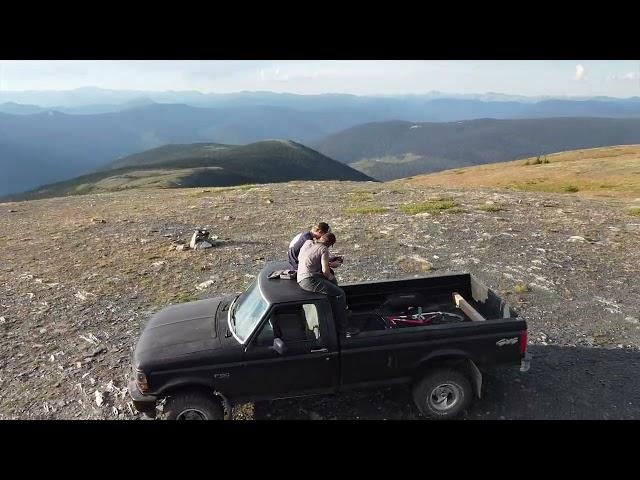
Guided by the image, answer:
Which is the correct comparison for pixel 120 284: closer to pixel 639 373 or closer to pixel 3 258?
pixel 3 258

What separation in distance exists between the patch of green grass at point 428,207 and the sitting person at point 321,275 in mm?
14458

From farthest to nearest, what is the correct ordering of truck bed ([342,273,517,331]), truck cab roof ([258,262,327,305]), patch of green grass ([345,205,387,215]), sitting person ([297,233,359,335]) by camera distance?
patch of green grass ([345,205,387,215]) → truck bed ([342,273,517,331]) → sitting person ([297,233,359,335]) → truck cab roof ([258,262,327,305])

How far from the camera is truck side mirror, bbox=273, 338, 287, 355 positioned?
735 cm

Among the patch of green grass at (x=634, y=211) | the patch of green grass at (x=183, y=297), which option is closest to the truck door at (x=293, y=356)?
the patch of green grass at (x=183, y=297)

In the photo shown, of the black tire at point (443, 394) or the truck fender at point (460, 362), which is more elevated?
the truck fender at point (460, 362)

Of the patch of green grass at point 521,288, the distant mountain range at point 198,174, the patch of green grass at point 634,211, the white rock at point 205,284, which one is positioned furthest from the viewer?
the distant mountain range at point 198,174

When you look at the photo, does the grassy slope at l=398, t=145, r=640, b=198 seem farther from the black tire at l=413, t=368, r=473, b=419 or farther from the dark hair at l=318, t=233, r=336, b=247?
the dark hair at l=318, t=233, r=336, b=247

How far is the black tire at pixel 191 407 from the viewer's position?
24.0 ft

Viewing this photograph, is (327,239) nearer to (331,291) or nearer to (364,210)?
(331,291)

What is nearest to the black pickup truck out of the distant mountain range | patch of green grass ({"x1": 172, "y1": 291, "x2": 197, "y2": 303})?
patch of green grass ({"x1": 172, "y1": 291, "x2": 197, "y2": 303})

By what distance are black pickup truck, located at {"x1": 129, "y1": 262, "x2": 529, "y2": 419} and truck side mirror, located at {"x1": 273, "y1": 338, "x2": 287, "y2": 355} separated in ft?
0.05

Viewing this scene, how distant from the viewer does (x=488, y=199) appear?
1016 inches

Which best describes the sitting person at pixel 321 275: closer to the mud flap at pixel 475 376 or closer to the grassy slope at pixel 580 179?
the mud flap at pixel 475 376
